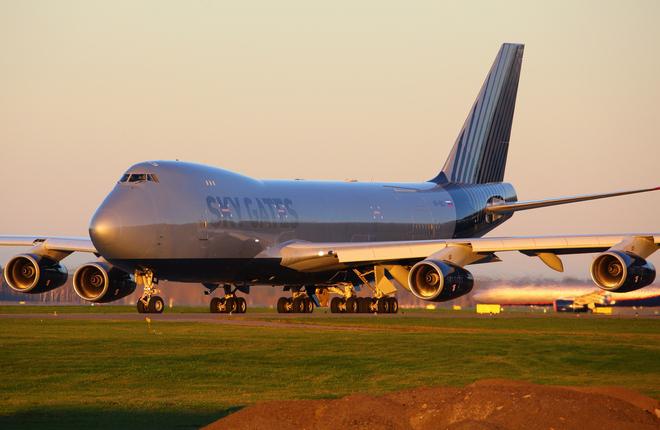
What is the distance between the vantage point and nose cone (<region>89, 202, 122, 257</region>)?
134 ft

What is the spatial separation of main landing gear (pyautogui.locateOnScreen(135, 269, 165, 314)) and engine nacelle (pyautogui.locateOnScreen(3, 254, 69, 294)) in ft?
16.8

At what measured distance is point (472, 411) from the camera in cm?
1355

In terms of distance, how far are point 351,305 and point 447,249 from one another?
8.47 metres

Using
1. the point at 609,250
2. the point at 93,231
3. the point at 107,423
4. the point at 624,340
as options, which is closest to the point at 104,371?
Answer: the point at 107,423

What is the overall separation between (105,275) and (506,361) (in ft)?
75.5

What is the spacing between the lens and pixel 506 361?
26.2 m

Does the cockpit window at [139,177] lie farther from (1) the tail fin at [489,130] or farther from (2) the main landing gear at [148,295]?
(1) the tail fin at [489,130]

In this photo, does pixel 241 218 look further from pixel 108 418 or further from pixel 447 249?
pixel 108 418

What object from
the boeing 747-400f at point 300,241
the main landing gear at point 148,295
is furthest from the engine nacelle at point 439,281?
the main landing gear at point 148,295

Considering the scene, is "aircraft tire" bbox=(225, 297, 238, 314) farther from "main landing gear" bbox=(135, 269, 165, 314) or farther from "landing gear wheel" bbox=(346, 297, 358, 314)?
"main landing gear" bbox=(135, 269, 165, 314)

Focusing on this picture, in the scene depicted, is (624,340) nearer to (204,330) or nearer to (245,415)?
(204,330)

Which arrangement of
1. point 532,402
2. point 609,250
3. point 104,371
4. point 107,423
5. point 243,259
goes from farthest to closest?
point 243,259 < point 609,250 < point 104,371 < point 107,423 < point 532,402

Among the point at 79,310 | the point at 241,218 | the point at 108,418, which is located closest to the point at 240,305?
the point at 241,218

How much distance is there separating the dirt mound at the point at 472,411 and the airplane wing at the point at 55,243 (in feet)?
108
